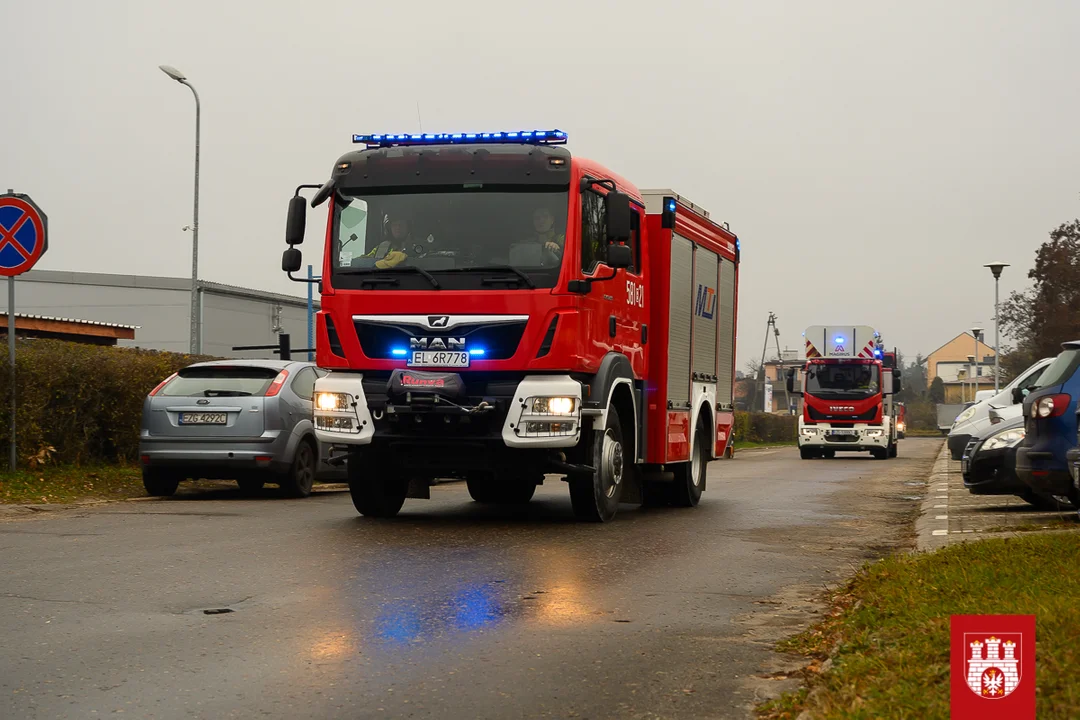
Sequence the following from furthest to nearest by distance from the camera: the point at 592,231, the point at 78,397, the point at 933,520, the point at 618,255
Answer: the point at 78,397
the point at 933,520
the point at 592,231
the point at 618,255

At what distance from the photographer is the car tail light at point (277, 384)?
15074 mm

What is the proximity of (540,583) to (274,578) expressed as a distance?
1.61 metres

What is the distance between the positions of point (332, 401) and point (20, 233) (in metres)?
5.54

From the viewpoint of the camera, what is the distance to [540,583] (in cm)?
830

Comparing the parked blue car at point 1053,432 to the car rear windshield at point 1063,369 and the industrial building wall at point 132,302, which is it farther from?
the industrial building wall at point 132,302

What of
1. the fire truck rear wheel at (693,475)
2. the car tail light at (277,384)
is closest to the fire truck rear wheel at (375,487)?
the car tail light at (277,384)

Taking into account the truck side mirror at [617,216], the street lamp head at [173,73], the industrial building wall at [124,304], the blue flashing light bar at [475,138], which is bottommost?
the truck side mirror at [617,216]

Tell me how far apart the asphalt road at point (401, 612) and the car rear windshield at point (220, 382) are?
2.06 metres

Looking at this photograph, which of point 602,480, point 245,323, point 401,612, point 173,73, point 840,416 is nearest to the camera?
point 401,612

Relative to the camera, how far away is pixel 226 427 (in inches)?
580

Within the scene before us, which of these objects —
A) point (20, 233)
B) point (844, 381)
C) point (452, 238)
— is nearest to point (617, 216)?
point (452, 238)

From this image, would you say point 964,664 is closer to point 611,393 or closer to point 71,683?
point 71,683

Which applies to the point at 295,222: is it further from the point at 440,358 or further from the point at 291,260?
the point at 440,358

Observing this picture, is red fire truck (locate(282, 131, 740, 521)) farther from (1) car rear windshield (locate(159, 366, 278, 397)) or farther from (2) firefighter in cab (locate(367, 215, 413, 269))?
(1) car rear windshield (locate(159, 366, 278, 397))
